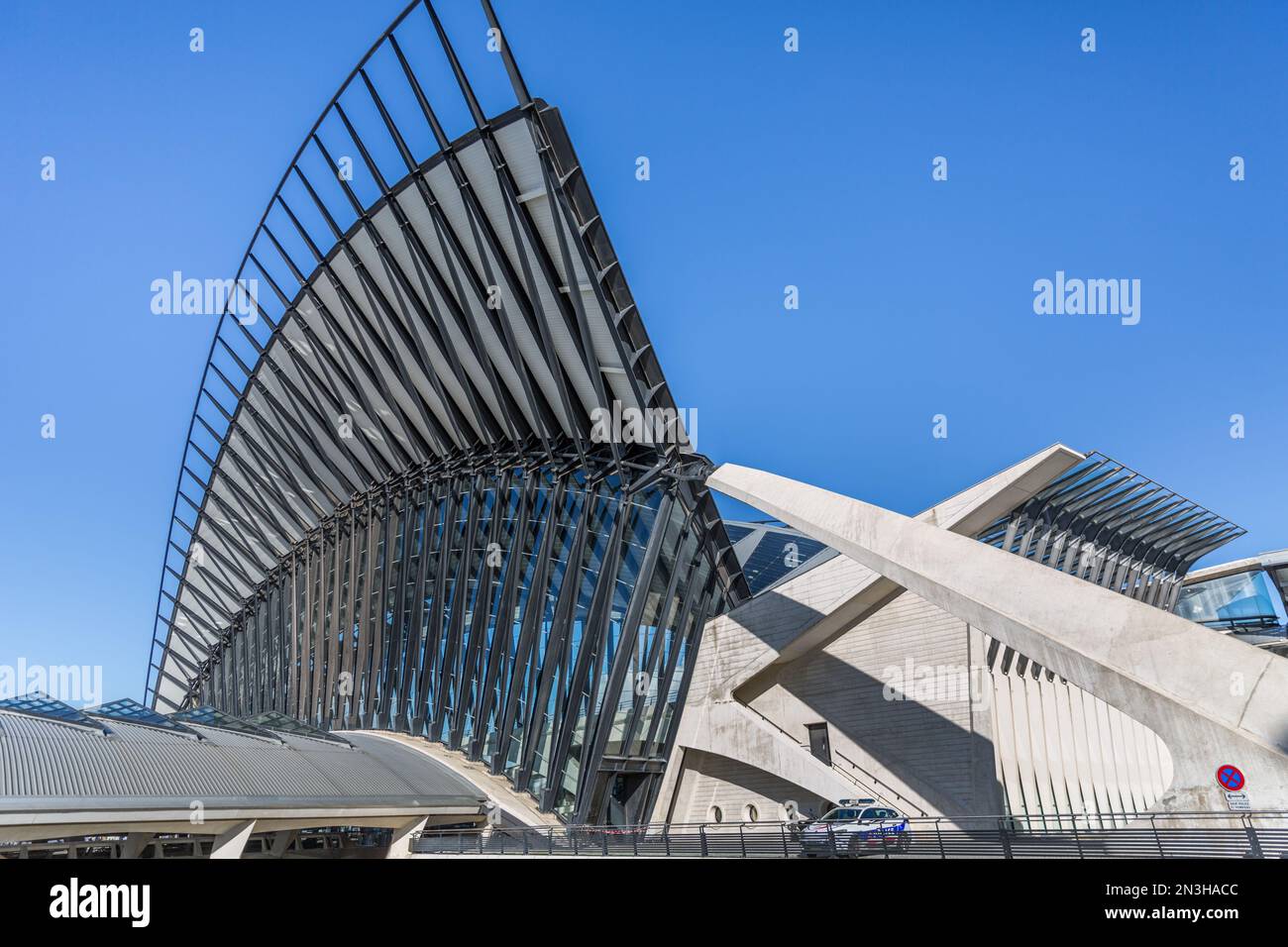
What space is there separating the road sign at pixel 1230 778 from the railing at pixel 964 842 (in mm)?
430

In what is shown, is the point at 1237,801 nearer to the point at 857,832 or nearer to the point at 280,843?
the point at 857,832

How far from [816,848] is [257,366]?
36267mm

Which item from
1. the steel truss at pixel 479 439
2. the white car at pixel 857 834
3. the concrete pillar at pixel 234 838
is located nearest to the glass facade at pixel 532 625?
the steel truss at pixel 479 439

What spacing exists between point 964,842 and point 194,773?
19.8 m

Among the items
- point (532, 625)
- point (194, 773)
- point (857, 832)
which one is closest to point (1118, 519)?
point (532, 625)

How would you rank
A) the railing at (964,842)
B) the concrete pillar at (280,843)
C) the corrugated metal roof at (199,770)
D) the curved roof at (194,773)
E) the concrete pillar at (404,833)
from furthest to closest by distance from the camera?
the concrete pillar at (280,843)
the concrete pillar at (404,833)
the corrugated metal roof at (199,770)
the curved roof at (194,773)
the railing at (964,842)

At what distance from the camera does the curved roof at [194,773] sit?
21031mm

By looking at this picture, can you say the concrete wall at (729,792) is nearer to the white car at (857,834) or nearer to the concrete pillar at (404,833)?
the white car at (857,834)

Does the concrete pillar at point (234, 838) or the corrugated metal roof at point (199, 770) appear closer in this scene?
the corrugated metal roof at point (199, 770)

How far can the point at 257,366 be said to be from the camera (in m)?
43.9

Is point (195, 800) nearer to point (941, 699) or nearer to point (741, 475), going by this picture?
point (741, 475)

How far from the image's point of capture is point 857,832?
1730 cm
